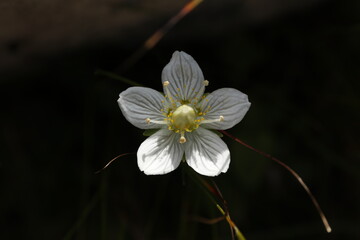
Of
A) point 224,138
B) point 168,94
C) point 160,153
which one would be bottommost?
point 224,138

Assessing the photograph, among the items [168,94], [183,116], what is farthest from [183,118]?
[168,94]

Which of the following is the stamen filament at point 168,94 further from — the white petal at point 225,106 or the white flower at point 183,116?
the white petal at point 225,106

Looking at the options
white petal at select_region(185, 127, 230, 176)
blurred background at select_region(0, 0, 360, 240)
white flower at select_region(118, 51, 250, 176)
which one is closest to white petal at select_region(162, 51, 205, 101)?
white flower at select_region(118, 51, 250, 176)

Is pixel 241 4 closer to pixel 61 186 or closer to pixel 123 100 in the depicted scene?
pixel 123 100

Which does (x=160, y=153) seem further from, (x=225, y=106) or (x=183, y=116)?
(x=225, y=106)

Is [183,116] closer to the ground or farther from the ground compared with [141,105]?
closer to the ground

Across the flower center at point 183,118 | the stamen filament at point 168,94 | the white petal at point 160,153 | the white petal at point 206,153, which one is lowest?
the white petal at point 206,153

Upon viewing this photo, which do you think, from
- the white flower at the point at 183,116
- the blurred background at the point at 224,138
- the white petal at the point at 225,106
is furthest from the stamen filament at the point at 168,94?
the blurred background at the point at 224,138
